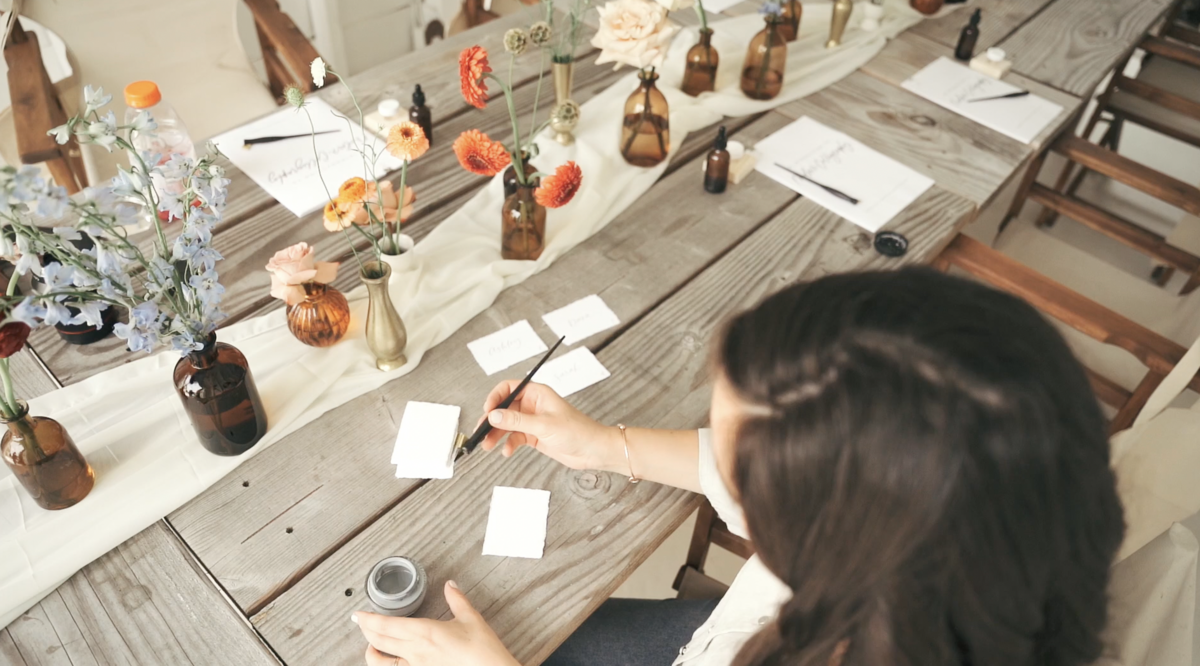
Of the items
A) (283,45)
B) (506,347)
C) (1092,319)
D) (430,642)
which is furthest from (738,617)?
(283,45)

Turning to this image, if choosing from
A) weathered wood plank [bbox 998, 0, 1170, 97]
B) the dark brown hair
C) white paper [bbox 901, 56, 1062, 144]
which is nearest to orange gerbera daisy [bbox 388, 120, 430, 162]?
the dark brown hair

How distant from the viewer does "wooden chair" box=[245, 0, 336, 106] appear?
1.80 m

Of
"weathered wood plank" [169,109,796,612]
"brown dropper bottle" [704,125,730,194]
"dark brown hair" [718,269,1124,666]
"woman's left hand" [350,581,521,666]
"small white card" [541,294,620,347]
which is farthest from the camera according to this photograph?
"brown dropper bottle" [704,125,730,194]

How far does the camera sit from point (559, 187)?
3.64ft

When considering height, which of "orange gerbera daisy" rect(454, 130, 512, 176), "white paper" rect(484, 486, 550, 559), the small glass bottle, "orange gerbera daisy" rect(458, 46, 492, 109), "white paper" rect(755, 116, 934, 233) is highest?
"orange gerbera daisy" rect(458, 46, 492, 109)

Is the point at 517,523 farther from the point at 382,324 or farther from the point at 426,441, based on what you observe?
the point at 382,324

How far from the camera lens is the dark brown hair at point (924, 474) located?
1.77 feet

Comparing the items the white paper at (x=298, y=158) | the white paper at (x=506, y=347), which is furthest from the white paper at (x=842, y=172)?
the white paper at (x=298, y=158)

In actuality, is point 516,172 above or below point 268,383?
above

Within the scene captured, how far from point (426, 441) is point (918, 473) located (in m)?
0.65

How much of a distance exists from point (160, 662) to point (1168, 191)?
1980 mm

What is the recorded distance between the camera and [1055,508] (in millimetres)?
555

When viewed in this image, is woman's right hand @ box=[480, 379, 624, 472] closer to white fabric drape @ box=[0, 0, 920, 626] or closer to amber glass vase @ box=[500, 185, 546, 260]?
white fabric drape @ box=[0, 0, 920, 626]

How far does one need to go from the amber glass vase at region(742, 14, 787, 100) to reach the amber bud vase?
1013 millimetres
